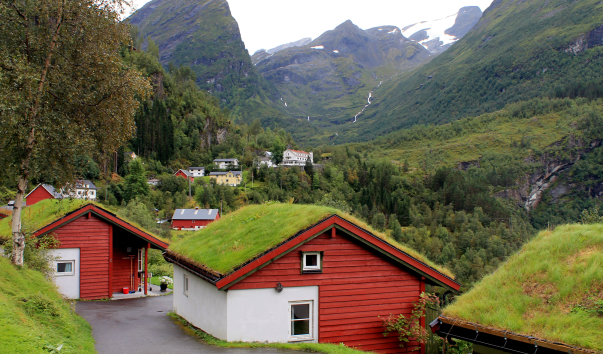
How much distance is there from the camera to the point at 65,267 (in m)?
21.5

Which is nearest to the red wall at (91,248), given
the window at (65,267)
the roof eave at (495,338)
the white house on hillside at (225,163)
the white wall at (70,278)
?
the white wall at (70,278)

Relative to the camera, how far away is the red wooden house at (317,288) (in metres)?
12.7

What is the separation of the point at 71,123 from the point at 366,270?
11.2 meters

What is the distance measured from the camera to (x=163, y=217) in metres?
106

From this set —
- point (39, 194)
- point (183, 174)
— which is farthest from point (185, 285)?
point (183, 174)

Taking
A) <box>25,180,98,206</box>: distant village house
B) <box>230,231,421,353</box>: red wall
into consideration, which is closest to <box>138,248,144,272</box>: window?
<box>25,180,98,206</box>: distant village house

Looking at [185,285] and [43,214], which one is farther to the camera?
[43,214]

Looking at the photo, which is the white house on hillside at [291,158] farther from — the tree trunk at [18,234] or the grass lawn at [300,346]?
the grass lawn at [300,346]

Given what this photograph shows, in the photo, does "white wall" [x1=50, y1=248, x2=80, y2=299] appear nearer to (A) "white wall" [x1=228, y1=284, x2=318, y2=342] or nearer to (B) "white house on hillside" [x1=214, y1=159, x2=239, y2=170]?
(A) "white wall" [x1=228, y1=284, x2=318, y2=342]

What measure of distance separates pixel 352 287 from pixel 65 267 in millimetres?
14923

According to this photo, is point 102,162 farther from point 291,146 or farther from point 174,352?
point 291,146

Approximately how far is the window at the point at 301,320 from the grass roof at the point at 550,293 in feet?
16.7

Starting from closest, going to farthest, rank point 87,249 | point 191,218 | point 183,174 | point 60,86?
point 60,86
point 87,249
point 191,218
point 183,174

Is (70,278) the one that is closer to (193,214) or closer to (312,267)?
(312,267)
